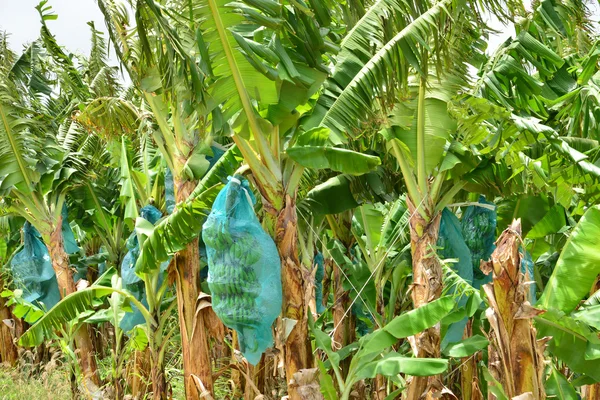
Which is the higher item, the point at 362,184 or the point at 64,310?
the point at 362,184

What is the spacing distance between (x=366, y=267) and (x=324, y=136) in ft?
9.97

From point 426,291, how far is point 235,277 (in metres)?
1.61

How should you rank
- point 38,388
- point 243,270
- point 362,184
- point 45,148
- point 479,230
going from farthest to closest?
point 38,388 < point 45,148 < point 362,184 < point 479,230 < point 243,270

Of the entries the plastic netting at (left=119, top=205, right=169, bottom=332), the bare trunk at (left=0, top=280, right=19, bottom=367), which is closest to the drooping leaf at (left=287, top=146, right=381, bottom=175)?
the plastic netting at (left=119, top=205, right=169, bottom=332)

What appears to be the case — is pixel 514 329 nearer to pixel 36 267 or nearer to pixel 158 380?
pixel 158 380

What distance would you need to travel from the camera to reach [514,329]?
408 cm

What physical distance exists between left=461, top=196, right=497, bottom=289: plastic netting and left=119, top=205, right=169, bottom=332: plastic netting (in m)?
3.26

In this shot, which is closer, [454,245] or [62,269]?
[454,245]

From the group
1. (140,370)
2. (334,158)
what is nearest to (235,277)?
(334,158)

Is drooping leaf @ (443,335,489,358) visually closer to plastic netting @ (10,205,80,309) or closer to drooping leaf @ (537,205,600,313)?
drooping leaf @ (537,205,600,313)

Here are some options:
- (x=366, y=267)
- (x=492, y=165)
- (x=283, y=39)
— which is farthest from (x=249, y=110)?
(x=366, y=267)

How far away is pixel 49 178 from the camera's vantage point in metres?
Result: 8.71

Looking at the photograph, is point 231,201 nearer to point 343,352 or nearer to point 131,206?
point 343,352

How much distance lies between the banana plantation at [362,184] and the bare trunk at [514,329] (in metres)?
0.01
